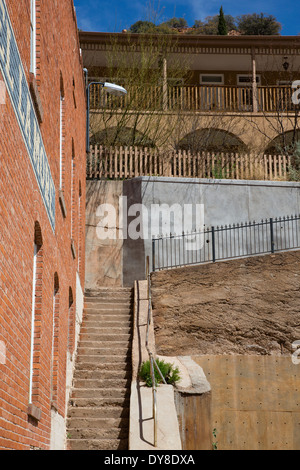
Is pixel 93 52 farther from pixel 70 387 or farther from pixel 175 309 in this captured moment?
pixel 70 387

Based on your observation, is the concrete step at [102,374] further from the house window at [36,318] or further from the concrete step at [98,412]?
the house window at [36,318]

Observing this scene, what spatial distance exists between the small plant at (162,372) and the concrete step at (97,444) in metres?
1.39

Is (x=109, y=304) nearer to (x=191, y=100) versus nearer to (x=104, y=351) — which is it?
(x=104, y=351)

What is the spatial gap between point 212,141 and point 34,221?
2014 centimetres

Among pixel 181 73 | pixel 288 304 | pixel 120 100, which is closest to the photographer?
pixel 288 304

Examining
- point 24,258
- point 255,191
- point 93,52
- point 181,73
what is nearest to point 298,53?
point 181,73

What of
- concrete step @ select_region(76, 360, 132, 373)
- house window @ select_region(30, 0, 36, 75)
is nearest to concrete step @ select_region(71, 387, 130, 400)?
concrete step @ select_region(76, 360, 132, 373)

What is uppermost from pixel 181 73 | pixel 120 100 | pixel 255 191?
pixel 181 73

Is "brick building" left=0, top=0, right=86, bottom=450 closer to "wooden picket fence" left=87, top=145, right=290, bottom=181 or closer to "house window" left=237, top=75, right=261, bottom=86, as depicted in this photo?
"wooden picket fence" left=87, top=145, right=290, bottom=181

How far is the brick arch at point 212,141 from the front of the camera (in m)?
27.0

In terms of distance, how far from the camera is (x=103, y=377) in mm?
14562

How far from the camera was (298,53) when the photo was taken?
98.4 feet
